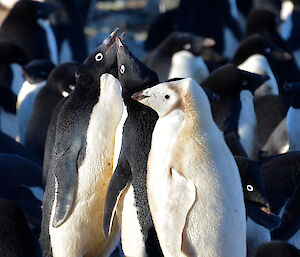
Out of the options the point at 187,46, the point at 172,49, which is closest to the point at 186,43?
the point at 187,46

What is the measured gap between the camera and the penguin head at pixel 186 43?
25.9 feet

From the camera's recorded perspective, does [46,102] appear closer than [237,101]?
No

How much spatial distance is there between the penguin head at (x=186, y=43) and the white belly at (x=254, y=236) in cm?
341

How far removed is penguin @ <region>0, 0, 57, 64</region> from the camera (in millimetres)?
9000

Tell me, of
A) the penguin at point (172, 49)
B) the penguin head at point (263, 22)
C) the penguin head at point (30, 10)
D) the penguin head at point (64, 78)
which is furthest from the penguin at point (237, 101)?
the penguin head at point (30, 10)

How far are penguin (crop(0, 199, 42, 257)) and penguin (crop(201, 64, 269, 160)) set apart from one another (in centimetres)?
216

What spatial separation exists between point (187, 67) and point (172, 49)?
299mm

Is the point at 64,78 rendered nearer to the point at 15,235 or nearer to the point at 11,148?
the point at 11,148

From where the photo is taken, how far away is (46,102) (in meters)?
6.81

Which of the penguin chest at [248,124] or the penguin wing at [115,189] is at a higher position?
the penguin wing at [115,189]

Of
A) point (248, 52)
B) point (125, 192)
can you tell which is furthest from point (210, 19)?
point (125, 192)

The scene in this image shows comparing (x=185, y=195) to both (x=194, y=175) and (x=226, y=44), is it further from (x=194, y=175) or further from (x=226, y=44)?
(x=226, y=44)

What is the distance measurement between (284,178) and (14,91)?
148 inches

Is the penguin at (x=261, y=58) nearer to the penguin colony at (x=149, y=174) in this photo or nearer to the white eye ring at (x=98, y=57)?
the penguin colony at (x=149, y=174)
